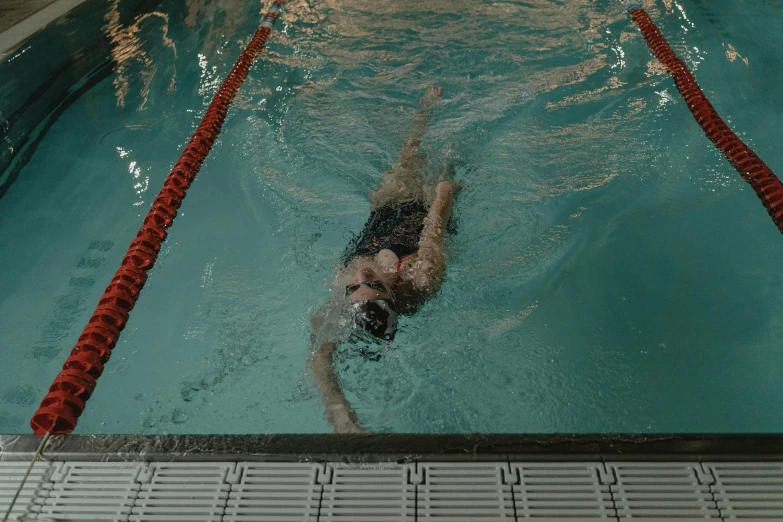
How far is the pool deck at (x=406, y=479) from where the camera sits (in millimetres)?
1482

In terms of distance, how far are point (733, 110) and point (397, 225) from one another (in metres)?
3.14

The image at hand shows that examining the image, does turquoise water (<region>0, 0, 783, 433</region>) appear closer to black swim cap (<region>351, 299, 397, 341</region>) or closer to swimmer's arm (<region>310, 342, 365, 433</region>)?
swimmer's arm (<region>310, 342, 365, 433</region>)

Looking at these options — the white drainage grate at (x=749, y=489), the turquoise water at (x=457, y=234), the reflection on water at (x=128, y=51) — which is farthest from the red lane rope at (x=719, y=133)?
the reflection on water at (x=128, y=51)

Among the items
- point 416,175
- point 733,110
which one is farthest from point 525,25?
point 416,175

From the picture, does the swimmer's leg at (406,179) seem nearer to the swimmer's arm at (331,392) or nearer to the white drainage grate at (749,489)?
the swimmer's arm at (331,392)

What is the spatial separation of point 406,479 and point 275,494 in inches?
15.0

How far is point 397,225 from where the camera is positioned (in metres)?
3.42

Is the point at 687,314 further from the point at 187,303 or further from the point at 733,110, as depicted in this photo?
the point at 187,303

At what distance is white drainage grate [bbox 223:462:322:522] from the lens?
1509mm

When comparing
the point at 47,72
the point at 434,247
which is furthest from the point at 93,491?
the point at 47,72

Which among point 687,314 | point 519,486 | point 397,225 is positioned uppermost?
point 519,486

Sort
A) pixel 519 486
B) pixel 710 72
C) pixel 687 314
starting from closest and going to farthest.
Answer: pixel 519 486, pixel 687 314, pixel 710 72

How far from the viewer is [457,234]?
11.4 feet

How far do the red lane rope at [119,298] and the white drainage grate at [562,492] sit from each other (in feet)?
5.36
